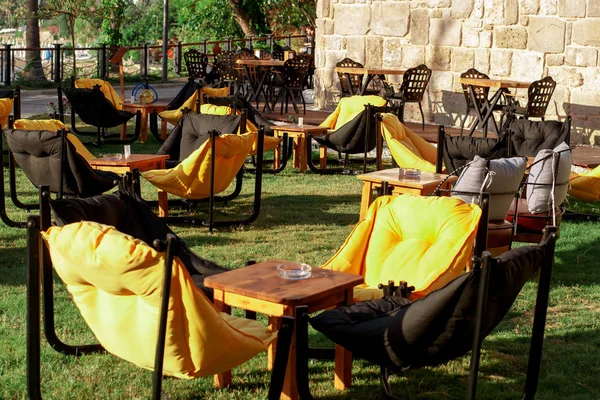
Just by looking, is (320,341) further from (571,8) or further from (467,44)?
(467,44)

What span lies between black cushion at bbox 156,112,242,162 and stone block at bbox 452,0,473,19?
5730mm

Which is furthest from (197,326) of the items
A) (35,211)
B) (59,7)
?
(59,7)

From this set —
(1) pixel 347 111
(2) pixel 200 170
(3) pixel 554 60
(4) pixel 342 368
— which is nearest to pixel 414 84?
(3) pixel 554 60

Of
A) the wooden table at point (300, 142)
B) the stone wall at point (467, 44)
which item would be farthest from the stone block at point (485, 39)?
the wooden table at point (300, 142)

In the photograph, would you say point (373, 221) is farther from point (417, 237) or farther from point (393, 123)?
point (393, 123)

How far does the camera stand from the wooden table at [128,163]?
778 cm

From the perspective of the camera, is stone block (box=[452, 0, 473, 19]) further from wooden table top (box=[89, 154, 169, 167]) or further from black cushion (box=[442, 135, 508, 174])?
wooden table top (box=[89, 154, 169, 167])

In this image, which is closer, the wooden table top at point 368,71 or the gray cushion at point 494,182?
the gray cushion at point 494,182

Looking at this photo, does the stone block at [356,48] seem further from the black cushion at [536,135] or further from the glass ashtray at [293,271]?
the glass ashtray at [293,271]

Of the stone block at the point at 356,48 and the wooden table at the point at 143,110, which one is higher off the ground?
the stone block at the point at 356,48

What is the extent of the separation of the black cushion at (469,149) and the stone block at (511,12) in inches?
224

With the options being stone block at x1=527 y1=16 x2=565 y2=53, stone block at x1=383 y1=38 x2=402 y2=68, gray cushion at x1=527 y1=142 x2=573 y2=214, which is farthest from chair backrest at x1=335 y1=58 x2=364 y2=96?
gray cushion at x1=527 y1=142 x2=573 y2=214

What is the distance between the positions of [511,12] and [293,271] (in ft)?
31.0

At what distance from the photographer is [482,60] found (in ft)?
43.5
